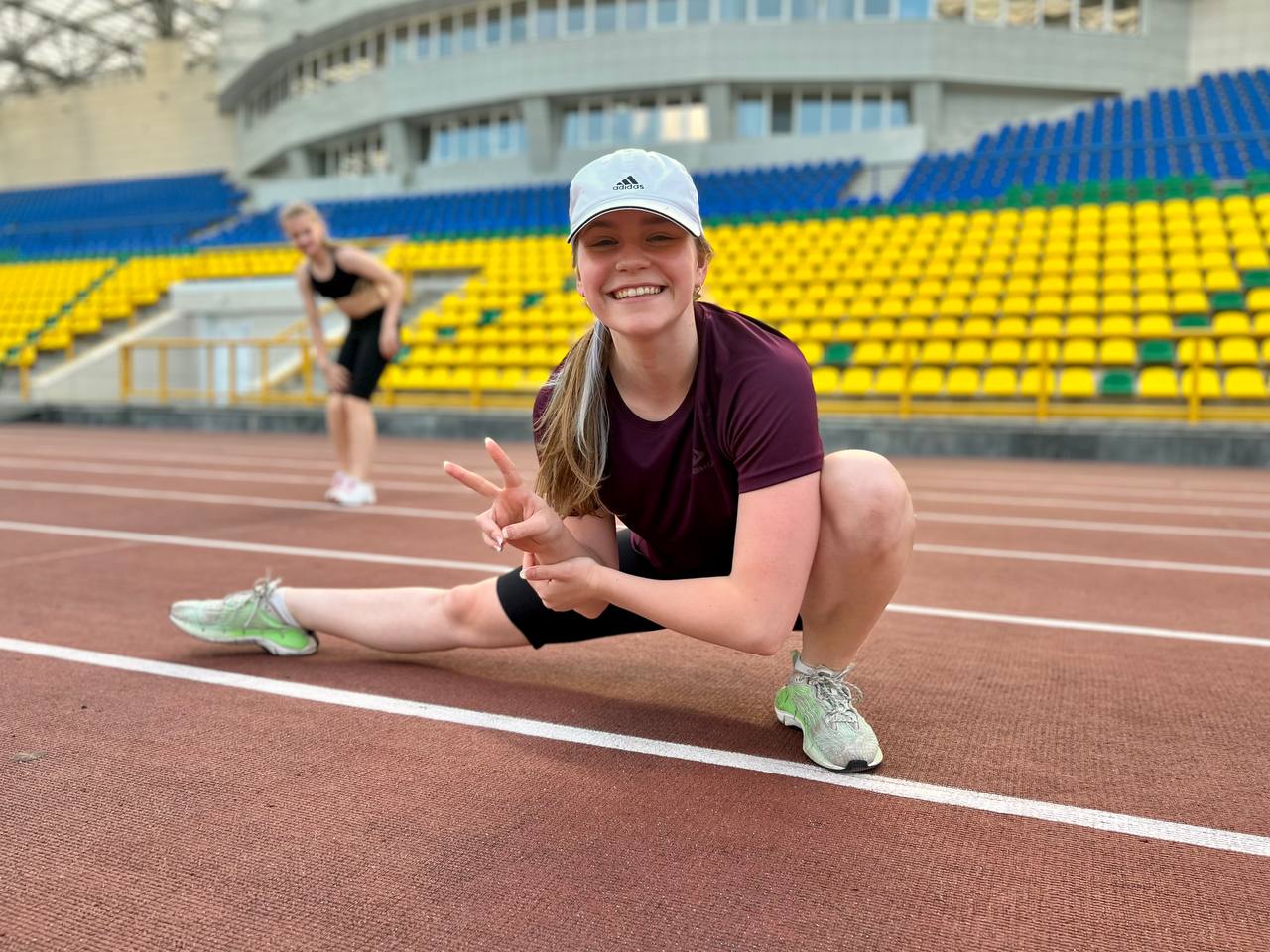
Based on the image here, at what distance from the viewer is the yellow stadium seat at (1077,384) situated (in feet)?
39.2

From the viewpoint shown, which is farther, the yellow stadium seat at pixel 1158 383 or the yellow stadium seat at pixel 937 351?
Answer: the yellow stadium seat at pixel 937 351

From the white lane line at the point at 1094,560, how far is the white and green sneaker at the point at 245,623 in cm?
356

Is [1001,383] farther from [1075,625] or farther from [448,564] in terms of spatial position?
[448,564]

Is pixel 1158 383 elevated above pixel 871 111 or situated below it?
below

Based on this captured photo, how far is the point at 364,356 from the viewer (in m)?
7.00

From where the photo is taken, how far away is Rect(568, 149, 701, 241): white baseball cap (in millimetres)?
2008

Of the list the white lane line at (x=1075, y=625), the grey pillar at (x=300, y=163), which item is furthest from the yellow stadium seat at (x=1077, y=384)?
the grey pillar at (x=300, y=163)

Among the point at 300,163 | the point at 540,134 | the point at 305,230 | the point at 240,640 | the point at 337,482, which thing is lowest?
the point at 240,640

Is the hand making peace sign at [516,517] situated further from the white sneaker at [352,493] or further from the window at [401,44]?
the window at [401,44]

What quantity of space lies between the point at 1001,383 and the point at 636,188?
1130 cm

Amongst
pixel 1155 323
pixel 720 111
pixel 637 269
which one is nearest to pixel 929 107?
pixel 720 111

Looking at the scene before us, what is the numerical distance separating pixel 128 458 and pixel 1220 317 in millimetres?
12897

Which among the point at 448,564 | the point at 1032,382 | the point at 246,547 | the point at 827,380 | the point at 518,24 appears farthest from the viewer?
the point at 518,24

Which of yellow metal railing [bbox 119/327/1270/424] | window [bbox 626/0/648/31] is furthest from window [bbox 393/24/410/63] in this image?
yellow metal railing [bbox 119/327/1270/424]
